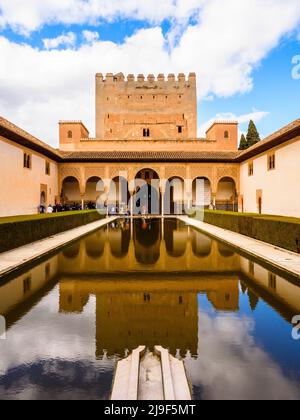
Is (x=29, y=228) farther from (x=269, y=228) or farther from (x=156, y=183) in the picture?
(x=156, y=183)

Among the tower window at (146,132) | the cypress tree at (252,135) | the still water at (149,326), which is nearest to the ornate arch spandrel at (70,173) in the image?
the tower window at (146,132)

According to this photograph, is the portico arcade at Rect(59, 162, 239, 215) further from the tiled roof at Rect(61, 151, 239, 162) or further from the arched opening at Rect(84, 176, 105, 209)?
the tiled roof at Rect(61, 151, 239, 162)

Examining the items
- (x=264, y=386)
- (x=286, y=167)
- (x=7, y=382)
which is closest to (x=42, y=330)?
(x=7, y=382)

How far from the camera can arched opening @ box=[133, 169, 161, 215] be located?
3084 cm

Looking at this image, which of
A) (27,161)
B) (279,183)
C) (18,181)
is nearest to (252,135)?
(279,183)

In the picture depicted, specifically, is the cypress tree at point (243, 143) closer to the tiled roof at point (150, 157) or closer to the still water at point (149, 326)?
A: the tiled roof at point (150, 157)

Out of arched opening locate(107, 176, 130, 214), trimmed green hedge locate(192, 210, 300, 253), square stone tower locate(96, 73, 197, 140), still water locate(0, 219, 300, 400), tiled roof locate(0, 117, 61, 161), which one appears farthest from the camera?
square stone tower locate(96, 73, 197, 140)

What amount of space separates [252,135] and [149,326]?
43941mm

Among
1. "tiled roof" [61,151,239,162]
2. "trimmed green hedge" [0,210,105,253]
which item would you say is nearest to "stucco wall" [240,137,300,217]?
"tiled roof" [61,151,239,162]

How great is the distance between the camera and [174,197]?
30953 mm

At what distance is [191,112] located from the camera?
4047 centimetres

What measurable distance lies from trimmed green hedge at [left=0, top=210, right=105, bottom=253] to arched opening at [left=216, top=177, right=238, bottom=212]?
16467 millimetres
